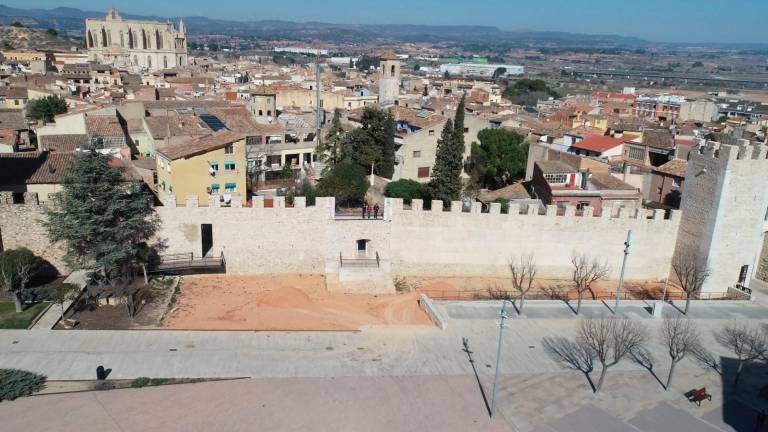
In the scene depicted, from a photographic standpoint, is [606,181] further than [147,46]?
No

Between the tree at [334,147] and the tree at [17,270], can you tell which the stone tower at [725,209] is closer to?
the tree at [334,147]

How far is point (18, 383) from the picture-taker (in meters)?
14.5

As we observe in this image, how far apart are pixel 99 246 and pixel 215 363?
708 cm

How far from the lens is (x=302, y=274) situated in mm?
24266

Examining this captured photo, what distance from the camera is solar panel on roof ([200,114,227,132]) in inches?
1465

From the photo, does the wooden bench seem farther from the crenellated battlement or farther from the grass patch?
the grass patch

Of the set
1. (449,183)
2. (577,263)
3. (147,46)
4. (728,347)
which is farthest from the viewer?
(147,46)

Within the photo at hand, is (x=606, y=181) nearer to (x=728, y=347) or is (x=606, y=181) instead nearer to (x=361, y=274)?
(x=728, y=347)

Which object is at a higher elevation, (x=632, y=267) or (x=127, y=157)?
(x=127, y=157)

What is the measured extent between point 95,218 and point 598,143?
33.3 meters

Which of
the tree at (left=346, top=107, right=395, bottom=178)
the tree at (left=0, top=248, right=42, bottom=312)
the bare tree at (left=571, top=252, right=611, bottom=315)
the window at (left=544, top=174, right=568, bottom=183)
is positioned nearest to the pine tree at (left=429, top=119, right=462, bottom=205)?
the window at (left=544, top=174, right=568, bottom=183)

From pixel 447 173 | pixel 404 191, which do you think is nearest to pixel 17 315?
pixel 404 191

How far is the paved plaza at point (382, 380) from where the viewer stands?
14.2m

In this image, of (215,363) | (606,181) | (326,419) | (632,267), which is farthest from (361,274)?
(606,181)
